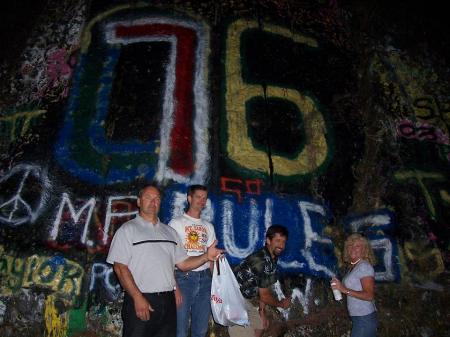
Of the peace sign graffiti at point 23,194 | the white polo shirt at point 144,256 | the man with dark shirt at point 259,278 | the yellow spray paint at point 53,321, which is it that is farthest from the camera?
the peace sign graffiti at point 23,194

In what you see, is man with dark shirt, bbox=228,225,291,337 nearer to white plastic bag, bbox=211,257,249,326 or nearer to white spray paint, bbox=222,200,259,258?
white plastic bag, bbox=211,257,249,326

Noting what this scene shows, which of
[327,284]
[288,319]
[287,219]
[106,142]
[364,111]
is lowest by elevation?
[288,319]

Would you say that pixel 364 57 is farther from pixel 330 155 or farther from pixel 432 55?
pixel 330 155

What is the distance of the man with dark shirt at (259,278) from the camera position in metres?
3.51

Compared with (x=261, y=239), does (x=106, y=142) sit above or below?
above

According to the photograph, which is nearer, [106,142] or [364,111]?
[106,142]

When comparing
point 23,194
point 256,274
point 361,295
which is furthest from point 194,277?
point 23,194

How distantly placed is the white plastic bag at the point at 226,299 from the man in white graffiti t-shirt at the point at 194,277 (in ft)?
0.74

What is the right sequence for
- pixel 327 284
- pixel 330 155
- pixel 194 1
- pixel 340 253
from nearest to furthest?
1. pixel 327 284
2. pixel 340 253
3. pixel 330 155
4. pixel 194 1

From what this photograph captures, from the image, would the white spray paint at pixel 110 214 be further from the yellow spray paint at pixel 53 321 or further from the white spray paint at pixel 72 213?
the yellow spray paint at pixel 53 321

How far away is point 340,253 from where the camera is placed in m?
5.30

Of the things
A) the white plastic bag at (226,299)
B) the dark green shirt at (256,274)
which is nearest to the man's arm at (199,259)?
the white plastic bag at (226,299)

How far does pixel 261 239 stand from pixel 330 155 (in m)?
1.73

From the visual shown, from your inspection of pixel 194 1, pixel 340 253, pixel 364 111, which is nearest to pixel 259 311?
pixel 340 253
